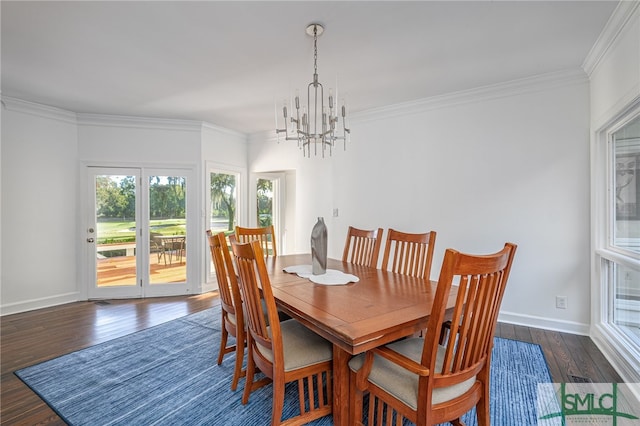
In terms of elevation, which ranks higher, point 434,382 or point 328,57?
point 328,57

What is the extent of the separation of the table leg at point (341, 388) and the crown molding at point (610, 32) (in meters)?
2.75

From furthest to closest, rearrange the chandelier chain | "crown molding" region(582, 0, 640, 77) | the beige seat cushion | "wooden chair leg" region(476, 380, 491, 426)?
the chandelier chain
"crown molding" region(582, 0, 640, 77)
the beige seat cushion
"wooden chair leg" region(476, 380, 491, 426)

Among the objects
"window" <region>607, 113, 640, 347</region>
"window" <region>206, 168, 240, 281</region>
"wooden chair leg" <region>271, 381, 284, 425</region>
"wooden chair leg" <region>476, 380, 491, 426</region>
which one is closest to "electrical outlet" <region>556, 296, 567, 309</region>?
"window" <region>607, 113, 640, 347</region>

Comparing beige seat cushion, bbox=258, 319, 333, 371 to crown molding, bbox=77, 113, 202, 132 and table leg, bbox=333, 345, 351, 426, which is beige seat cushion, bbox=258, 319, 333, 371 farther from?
crown molding, bbox=77, 113, 202, 132

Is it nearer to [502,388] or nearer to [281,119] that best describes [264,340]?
[502,388]

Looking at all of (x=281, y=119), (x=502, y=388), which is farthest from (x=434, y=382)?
(x=281, y=119)

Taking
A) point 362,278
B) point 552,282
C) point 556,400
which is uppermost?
point 362,278

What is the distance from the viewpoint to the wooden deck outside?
4.41 m

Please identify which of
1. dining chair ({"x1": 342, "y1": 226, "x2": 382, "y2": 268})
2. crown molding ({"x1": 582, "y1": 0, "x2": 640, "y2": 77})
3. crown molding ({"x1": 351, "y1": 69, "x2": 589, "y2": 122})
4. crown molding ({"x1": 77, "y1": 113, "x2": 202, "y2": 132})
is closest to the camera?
crown molding ({"x1": 582, "y1": 0, "x2": 640, "y2": 77})

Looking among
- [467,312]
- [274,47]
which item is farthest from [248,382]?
[274,47]

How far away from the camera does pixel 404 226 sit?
393cm

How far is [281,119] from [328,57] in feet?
6.05

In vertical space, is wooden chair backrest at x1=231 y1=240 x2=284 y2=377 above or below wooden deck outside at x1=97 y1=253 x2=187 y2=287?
above

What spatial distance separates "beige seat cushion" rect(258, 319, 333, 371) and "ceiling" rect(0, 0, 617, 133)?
205 centimetres
